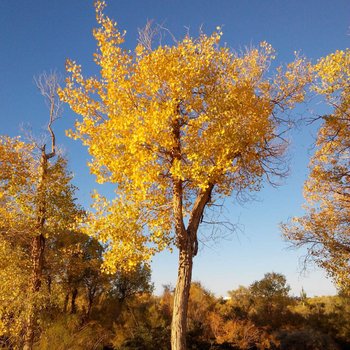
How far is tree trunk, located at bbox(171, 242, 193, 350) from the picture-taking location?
29.4 ft

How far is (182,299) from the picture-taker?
362 inches

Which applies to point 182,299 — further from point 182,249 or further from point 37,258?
point 37,258

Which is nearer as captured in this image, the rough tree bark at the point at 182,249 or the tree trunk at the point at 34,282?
the rough tree bark at the point at 182,249

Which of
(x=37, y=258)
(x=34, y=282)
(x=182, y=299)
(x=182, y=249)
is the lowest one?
(x=182, y=299)

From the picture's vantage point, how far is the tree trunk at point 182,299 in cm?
895

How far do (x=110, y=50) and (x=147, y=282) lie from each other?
84.0 feet

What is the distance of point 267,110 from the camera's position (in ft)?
39.2

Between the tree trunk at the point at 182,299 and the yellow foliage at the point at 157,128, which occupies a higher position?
the yellow foliage at the point at 157,128

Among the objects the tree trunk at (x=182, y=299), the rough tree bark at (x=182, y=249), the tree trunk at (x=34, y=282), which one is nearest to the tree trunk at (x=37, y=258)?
the tree trunk at (x=34, y=282)

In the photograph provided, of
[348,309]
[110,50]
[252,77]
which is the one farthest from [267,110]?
[348,309]

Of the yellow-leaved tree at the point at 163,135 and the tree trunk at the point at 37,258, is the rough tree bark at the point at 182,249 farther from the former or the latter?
the tree trunk at the point at 37,258

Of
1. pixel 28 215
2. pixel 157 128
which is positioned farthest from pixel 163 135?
pixel 28 215

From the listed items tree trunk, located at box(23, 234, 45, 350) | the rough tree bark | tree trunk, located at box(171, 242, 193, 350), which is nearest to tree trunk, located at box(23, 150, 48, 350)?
tree trunk, located at box(23, 234, 45, 350)

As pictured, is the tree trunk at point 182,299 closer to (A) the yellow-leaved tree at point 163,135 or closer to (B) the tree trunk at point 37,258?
(A) the yellow-leaved tree at point 163,135
